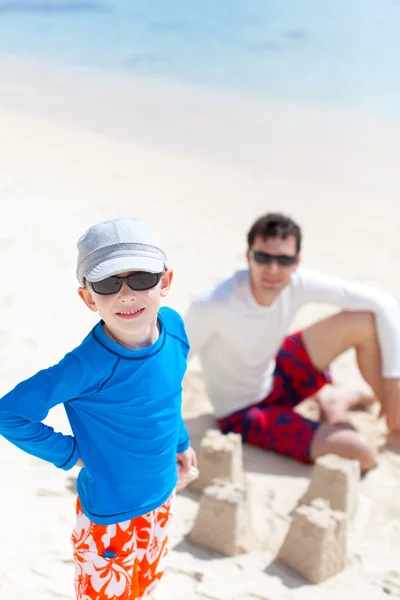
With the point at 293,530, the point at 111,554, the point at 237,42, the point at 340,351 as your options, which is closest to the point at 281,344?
the point at 340,351

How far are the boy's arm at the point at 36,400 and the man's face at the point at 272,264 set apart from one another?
1.51 meters

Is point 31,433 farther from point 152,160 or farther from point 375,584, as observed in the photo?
point 152,160

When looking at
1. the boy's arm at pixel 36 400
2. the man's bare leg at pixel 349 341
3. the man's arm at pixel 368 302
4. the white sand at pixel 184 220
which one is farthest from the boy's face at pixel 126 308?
the man's bare leg at pixel 349 341

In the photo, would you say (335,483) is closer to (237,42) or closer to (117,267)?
(117,267)

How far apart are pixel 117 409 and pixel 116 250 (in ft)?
1.21

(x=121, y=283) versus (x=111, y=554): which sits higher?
(x=121, y=283)

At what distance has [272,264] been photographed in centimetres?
314

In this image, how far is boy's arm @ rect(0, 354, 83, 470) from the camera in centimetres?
173

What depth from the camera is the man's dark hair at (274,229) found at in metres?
3.16

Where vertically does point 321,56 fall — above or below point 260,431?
above

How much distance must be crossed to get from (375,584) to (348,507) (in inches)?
16.4

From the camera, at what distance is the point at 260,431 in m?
3.45

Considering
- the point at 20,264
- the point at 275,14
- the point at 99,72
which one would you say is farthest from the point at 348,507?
the point at 275,14

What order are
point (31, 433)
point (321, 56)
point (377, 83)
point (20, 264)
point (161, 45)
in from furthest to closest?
point (161, 45)
point (321, 56)
point (377, 83)
point (20, 264)
point (31, 433)
